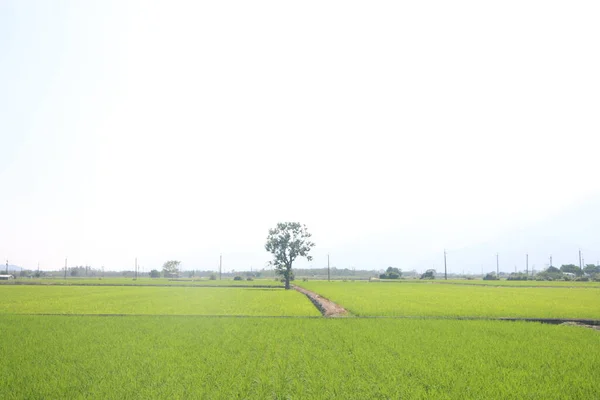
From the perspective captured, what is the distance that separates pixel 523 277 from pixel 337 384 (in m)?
122

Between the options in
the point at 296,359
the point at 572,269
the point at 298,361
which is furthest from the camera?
the point at 572,269

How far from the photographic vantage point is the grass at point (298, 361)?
9023mm

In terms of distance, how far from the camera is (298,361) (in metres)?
11.8

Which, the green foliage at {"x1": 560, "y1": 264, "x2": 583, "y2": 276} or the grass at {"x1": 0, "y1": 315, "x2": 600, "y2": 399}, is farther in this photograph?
the green foliage at {"x1": 560, "y1": 264, "x2": 583, "y2": 276}

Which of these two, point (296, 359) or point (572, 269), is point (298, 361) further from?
point (572, 269)

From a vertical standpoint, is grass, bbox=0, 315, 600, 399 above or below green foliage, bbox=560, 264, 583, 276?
above

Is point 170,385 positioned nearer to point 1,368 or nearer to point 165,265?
point 1,368

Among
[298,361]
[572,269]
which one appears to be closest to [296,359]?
[298,361]

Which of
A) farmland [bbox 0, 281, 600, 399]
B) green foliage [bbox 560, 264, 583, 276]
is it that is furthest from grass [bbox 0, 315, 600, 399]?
green foliage [bbox 560, 264, 583, 276]

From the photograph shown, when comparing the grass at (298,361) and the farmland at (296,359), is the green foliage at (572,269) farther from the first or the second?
the grass at (298,361)

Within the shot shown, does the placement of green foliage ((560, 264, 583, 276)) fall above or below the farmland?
below

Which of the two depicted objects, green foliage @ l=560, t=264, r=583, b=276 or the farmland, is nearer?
the farmland

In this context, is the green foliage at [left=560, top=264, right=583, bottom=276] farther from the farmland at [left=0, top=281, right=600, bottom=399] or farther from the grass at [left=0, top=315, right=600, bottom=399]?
the grass at [left=0, top=315, right=600, bottom=399]

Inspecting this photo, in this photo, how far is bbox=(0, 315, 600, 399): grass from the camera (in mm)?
9023
